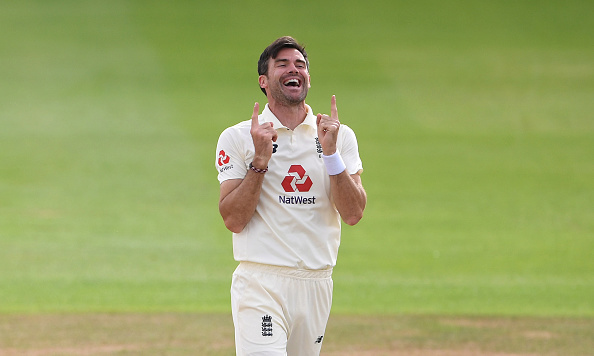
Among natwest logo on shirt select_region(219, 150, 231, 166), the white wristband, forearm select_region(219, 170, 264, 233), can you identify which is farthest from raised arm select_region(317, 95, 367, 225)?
natwest logo on shirt select_region(219, 150, 231, 166)

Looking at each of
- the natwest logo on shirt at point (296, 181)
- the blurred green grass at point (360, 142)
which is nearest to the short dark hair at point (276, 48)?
the natwest logo on shirt at point (296, 181)

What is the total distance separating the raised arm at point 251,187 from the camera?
191 inches

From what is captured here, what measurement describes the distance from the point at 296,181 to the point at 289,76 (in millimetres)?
536

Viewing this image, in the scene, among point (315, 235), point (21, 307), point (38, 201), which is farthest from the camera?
point (38, 201)

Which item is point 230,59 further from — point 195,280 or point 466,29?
point 195,280

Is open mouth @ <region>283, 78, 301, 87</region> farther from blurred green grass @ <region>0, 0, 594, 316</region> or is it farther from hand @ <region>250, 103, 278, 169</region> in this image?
blurred green grass @ <region>0, 0, 594, 316</region>

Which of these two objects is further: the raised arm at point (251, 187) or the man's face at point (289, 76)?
the man's face at point (289, 76)

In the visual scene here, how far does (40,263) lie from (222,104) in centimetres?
1123

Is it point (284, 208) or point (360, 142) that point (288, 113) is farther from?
point (360, 142)

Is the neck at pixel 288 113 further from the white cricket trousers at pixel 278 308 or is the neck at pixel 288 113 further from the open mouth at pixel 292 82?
the white cricket trousers at pixel 278 308

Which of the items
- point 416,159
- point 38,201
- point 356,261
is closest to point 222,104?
point 416,159

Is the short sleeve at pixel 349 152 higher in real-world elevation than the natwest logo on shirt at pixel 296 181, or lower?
higher

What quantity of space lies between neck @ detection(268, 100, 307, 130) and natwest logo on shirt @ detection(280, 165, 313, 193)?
0.79 feet

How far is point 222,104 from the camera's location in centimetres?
2416
